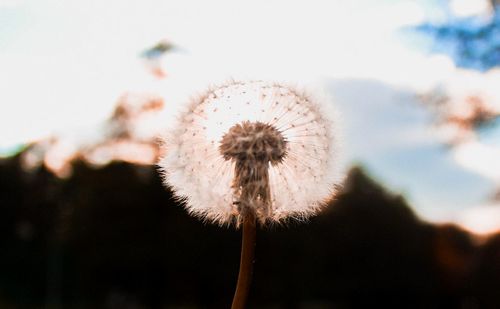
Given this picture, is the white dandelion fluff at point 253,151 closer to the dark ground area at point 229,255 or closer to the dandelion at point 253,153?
the dandelion at point 253,153

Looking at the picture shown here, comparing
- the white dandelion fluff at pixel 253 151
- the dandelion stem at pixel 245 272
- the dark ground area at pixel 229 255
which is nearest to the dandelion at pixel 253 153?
the white dandelion fluff at pixel 253 151

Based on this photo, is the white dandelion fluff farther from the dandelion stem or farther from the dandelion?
the dandelion stem

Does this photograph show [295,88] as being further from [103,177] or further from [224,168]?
[103,177]

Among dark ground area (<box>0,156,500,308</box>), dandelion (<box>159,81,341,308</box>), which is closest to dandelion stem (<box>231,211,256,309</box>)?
dandelion (<box>159,81,341,308</box>)

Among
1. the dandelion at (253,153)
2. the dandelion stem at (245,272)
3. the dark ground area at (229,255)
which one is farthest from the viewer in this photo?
the dark ground area at (229,255)

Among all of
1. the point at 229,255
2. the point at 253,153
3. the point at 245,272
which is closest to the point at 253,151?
the point at 253,153

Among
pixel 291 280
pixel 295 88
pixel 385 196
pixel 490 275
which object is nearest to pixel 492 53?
pixel 295 88
